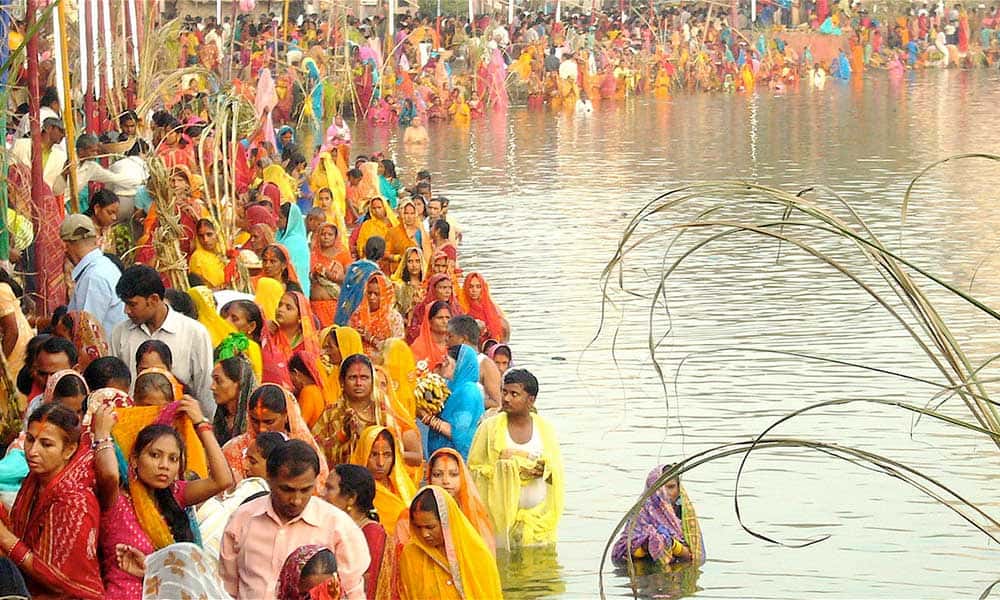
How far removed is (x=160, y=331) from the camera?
6.37 m

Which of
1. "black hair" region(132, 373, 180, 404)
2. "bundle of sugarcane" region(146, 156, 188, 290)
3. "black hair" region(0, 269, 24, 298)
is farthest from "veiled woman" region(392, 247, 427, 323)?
"black hair" region(132, 373, 180, 404)

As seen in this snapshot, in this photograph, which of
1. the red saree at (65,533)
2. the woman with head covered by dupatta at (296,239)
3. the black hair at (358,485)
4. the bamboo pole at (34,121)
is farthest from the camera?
the woman with head covered by dupatta at (296,239)

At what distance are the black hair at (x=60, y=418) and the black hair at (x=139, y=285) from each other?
1700mm

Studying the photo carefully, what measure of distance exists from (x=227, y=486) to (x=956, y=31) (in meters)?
38.1

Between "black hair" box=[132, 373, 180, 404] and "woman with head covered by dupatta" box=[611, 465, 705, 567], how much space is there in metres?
1.96

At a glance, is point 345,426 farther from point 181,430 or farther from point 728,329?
point 728,329

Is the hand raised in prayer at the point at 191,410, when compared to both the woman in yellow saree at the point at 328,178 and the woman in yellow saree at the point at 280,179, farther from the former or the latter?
the woman in yellow saree at the point at 328,178

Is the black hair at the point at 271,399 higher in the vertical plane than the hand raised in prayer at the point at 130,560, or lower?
higher

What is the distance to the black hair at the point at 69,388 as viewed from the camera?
213 inches

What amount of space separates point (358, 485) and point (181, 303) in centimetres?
200

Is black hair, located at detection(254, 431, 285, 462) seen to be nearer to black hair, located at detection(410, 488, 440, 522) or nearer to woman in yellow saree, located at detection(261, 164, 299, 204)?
black hair, located at detection(410, 488, 440, 522)

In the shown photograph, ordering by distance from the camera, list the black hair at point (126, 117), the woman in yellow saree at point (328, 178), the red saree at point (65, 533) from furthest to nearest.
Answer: the woman in yellow saree at point (328, 178)
the black hair at point (126, 117)
the red saree at point (65, 533)

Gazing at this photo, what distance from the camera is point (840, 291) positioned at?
43.7 feet

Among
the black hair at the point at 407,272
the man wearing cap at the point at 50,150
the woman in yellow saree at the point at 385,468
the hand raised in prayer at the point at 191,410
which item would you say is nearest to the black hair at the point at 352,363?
the woman in yellow saree at the point at 385,468
